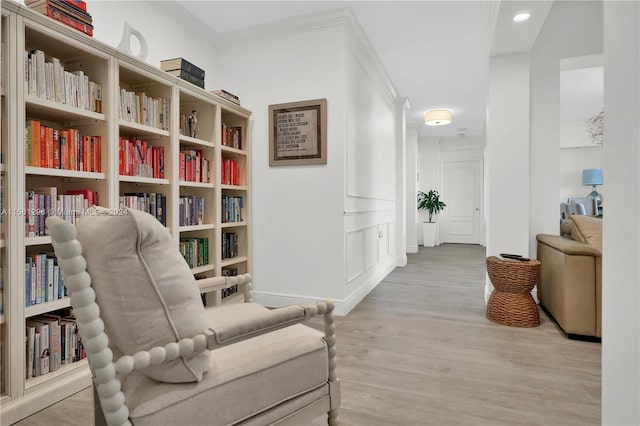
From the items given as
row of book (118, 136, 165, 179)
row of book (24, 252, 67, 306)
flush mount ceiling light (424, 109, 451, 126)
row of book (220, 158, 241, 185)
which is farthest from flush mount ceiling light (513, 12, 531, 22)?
row of book (24, 252, 67, 306)

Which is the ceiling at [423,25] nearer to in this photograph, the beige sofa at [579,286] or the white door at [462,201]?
the beige sofa at [579,286]

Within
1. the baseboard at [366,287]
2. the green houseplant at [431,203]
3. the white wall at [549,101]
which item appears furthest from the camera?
the green houseplant at [431,203]

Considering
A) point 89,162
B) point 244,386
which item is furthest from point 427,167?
point 244,386

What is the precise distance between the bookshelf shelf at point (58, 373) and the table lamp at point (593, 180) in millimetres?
8296

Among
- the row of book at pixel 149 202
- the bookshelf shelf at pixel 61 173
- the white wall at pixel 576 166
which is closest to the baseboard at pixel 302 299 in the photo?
the row of book at pixel 149 202

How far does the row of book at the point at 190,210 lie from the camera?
266 cm

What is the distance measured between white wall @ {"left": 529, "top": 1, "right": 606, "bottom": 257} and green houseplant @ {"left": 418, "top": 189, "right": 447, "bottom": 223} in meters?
5.16

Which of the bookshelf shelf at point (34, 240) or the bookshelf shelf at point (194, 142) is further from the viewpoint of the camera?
the bookshelf shelf at point (194, 142)

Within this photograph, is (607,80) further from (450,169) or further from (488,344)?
(450,169)

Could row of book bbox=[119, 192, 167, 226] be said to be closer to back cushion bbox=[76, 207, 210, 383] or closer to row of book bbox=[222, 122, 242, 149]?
row of book bbox=[222, 122, 242, 149]

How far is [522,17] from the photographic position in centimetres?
263

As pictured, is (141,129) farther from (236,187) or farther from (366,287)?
(366,287)

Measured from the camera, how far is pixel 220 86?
3525 mm

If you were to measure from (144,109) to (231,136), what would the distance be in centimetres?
93
